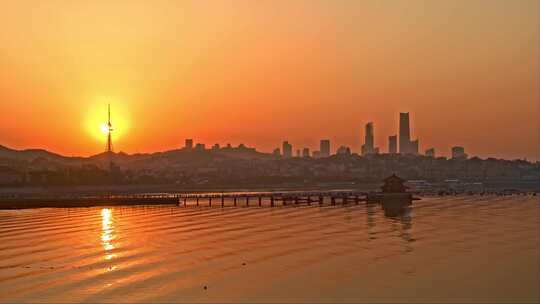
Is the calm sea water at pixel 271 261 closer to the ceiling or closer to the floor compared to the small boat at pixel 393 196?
closer to the floor

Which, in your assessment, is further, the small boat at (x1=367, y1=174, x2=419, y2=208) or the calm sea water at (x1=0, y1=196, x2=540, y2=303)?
the small boat at (x1=367, y1=174, x2=419, y2=208)

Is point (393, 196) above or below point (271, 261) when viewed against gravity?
above

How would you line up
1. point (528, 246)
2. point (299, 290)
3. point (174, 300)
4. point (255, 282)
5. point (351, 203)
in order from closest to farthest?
point (174, 300), point (299, 290), point (255, 282), point (528, 246), point (351, 203)

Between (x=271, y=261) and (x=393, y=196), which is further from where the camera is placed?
(x=393, y=196)

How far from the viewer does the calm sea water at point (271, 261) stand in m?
36.8

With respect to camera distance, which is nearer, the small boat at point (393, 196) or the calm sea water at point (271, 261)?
the calm sea water at point (271, 261)

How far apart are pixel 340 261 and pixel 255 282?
380 inches

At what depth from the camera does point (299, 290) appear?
122ft

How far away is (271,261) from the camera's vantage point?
4766 centimetres

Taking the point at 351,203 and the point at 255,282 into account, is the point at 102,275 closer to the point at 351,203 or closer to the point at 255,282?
the point at 255,282

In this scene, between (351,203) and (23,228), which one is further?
(351,203)

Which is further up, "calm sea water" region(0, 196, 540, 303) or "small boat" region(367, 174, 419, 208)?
"small boat" region(367, 174, 419, 208)

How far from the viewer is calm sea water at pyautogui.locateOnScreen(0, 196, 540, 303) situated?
36781 millimetres

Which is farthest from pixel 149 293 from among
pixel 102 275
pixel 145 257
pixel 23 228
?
pixel 23 228
